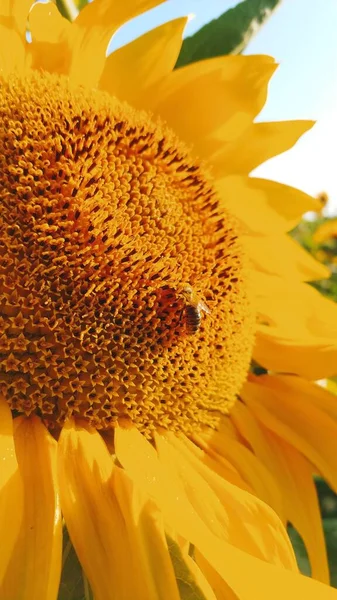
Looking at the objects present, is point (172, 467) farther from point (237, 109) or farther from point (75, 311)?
point (237, 109)

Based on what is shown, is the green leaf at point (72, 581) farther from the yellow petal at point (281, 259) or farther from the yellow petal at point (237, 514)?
the yellow petal at point (281, 259)

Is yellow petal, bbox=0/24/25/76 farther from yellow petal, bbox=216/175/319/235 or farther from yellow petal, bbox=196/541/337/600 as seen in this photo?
yellow petal, bbox=196/541/337/600

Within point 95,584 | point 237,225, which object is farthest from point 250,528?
point 237,225

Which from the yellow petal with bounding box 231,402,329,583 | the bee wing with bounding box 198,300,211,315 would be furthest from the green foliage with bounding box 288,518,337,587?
the bee wing with bounding box 198,300,211,315

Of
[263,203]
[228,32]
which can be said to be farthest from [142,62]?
[263,203]

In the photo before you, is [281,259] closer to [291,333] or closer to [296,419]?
[291,333]
